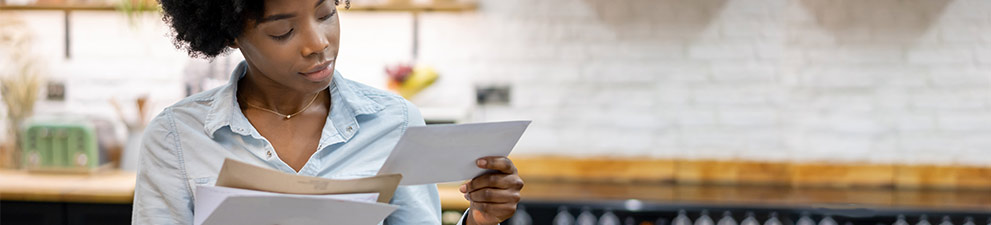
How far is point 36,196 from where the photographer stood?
295 cm

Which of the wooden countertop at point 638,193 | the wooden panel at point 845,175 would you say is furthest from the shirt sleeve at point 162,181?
the wooden panel at point 845,175

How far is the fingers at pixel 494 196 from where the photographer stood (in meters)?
1.11

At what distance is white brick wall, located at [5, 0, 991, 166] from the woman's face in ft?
7.70

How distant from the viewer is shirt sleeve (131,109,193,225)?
3.62 feet

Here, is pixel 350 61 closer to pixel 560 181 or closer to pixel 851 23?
pixel 560 181

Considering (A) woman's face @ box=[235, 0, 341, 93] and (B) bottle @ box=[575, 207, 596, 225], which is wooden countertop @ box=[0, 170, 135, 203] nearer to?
(B) bottle @ box=[575, 207, 596, 225]

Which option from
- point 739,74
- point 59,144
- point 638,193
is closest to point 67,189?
point 59,144

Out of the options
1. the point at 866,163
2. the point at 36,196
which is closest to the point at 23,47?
the point at 36,196

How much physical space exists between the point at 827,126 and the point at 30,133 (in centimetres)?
307

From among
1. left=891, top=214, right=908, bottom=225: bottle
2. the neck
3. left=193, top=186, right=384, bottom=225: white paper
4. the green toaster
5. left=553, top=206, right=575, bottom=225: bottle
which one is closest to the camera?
left=193, top=186, right=384, bottom=225: white paper

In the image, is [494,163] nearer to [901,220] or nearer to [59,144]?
[901,220]

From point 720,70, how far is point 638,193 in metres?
0.65

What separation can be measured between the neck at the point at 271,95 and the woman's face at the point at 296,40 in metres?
0.07

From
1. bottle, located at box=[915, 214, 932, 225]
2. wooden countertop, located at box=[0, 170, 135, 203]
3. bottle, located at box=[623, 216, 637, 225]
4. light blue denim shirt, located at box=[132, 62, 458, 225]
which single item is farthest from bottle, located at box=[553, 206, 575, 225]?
light blue denim shirt, located at box=[132, 62, 458, 225]
